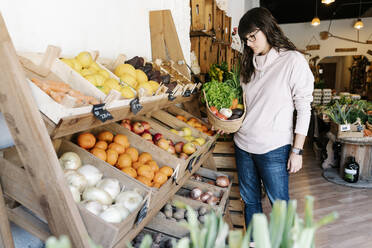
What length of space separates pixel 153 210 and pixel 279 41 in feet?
4.49

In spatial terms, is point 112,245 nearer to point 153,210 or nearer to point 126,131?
point 153,210

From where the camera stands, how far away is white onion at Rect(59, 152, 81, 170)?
1310 millimetres

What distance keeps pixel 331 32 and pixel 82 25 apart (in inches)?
488

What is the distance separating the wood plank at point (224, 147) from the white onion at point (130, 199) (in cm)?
162

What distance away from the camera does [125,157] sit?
1.61 metres

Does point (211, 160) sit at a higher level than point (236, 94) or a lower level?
lower

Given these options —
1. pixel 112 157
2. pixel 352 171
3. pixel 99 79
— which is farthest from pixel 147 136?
pixel 352 171

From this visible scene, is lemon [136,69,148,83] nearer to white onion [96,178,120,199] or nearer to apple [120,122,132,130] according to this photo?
apple [120,122,132,130]

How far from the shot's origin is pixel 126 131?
1.79 m

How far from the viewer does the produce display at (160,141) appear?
78.2 inches

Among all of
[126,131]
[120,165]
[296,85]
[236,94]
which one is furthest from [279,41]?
[120,165]

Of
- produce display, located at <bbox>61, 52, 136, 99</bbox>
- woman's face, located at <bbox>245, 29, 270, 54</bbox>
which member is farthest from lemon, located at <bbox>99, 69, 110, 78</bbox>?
woman's face, located at <bbox>245, 29, 270, 54</bbox>

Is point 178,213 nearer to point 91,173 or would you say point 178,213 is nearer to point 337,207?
point 91,173

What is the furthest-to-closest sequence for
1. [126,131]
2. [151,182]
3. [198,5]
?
1. [198,5]
2. [126,131]
3. [151,182]
